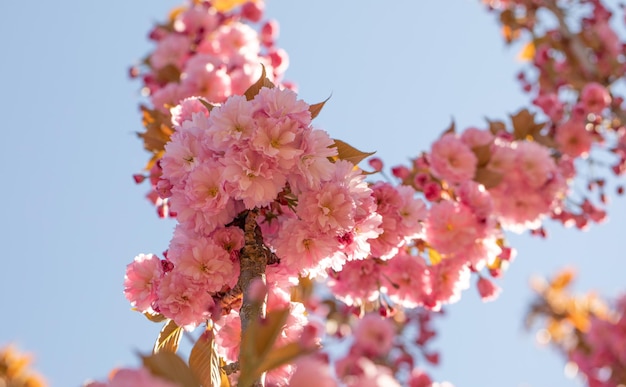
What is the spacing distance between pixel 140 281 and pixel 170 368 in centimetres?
56

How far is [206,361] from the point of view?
96 cm

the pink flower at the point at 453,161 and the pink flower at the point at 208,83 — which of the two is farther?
the pink flower at the point at 208,83

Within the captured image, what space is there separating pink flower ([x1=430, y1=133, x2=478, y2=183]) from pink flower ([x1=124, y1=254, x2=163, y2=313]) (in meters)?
1.05

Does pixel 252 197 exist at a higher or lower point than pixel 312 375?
higher

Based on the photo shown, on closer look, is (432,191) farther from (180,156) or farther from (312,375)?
(312,375)

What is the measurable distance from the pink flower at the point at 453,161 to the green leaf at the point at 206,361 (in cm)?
104

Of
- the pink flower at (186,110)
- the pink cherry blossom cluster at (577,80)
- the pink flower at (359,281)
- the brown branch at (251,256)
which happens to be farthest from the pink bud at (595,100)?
the brown branch at (251,256)

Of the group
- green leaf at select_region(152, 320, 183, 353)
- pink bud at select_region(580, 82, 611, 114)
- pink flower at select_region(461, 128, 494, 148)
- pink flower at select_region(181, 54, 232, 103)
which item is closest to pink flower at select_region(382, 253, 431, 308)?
pink flower at select_region(461, 128, 494, 148)

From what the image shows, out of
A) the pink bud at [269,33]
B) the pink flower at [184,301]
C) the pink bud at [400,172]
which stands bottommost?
the pink flower at [184,301]

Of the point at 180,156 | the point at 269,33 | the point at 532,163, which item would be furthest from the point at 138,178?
the point at 269,33

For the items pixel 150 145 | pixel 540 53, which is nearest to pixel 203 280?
pixel 150 145

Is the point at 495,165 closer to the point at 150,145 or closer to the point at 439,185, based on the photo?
the point at 439,185

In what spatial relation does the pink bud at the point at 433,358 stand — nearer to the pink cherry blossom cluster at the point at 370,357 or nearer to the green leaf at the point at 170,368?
the pink cherry blossom cluster at the point at 370,357

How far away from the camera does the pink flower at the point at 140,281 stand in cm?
104
